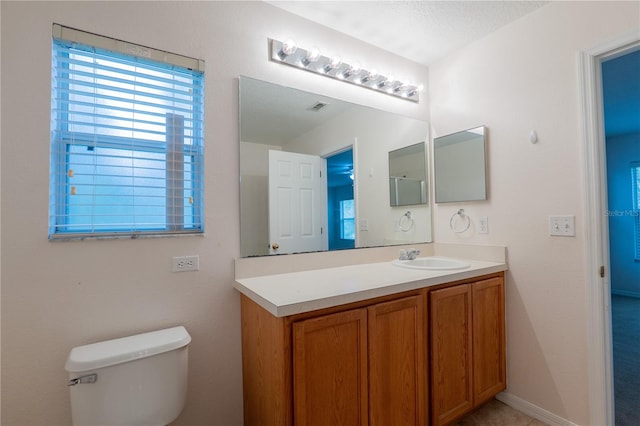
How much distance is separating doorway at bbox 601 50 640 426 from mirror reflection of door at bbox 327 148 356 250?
4.80 feet

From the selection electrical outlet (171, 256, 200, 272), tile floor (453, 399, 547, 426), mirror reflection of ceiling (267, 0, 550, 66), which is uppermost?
mirror reflection of ceiling (267, 0, 550, 66)

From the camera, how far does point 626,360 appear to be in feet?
7.33

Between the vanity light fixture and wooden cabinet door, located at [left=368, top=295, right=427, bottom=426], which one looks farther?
the vanity light fixture

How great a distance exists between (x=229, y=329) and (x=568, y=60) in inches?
95.3

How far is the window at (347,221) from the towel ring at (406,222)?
0.45 metres

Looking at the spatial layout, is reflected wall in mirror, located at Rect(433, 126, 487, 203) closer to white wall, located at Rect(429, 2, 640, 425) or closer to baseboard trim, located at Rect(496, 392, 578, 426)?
white wall, located at Rect(429, 2, 640, 425)

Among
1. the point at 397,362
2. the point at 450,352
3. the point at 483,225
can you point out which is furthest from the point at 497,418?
the point at 483,225

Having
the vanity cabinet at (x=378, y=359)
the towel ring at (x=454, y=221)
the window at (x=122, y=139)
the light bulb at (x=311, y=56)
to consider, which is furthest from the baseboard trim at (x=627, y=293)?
the window at (x=122, y=139)

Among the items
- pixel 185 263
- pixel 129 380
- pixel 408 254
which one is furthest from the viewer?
pixel 408 254

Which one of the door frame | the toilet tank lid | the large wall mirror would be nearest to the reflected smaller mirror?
the large wall mirror

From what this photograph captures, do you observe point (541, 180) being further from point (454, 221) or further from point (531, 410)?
point (531, 410)

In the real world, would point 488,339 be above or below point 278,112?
below

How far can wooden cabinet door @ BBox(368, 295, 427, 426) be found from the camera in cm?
130

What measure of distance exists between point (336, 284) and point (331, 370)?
376mm
